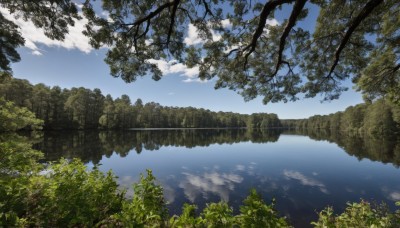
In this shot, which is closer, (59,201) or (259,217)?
(259,217)

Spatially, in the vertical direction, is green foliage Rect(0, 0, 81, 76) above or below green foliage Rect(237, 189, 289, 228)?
above

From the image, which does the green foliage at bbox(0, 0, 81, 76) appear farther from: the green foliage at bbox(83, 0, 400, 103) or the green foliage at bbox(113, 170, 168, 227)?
the green foliage at bbox(113, 170, 168, 227)

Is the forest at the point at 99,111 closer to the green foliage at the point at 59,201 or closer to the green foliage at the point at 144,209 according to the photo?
the green foliage at the point at 59,201

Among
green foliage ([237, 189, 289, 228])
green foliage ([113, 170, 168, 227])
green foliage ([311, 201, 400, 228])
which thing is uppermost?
green foliage ([237, 189, 289, 228])

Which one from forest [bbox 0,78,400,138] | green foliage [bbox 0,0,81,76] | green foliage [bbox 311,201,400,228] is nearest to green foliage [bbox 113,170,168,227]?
green foliage [bbox 311,201,400,228]

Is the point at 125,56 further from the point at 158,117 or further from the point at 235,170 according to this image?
the point at 158,117

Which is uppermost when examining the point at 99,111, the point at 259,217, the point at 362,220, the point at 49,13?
the point at 99,111

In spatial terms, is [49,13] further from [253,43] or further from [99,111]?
[99,111]

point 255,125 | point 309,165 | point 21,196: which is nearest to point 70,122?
point 309,165

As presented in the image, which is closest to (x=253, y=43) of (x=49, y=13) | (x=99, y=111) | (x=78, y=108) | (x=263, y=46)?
(x=263, y=46)

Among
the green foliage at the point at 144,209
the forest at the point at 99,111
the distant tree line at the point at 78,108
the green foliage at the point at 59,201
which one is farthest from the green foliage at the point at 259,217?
the distant tree line at the point at 78,108

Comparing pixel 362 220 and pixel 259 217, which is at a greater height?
pixel 259 217

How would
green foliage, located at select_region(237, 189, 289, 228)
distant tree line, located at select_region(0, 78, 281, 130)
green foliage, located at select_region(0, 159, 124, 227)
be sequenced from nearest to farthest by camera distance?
green foliage, located at select_region(237, 189, 289, 228) → green foliage, located at select_region(0, 159, 124, 227) → distant tree line, located at select_region(0, 78, 281, 130)

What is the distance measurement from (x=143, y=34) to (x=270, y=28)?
5.15 metres
